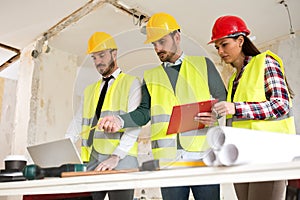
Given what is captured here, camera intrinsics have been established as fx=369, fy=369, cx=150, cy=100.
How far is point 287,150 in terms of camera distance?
89 centimetres

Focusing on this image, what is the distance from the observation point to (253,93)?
1257 millimetres

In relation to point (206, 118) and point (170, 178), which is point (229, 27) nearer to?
point (206, 118)

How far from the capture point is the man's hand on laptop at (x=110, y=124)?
4.09 feet

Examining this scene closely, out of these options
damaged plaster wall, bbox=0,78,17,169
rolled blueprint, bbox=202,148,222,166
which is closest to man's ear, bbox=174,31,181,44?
rolled blueprint, bbox=202,148,222,166

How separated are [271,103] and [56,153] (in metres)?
0.79

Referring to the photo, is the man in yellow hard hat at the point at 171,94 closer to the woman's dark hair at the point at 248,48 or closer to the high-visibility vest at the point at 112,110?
the high-visibility vest at the point at 112,110

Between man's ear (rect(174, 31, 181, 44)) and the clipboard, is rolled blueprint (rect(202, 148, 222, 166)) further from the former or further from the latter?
man's ear (rect(174, 31, 181, 44))

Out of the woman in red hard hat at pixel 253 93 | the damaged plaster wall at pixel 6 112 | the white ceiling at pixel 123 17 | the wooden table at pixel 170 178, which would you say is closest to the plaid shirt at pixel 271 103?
the woman in red hard hat at pixel 253 93

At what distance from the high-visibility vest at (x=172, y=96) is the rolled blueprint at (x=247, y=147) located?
28cm

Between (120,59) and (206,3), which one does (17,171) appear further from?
(206,3)

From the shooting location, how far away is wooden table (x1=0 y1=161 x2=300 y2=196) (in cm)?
74

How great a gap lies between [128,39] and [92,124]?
38 cm

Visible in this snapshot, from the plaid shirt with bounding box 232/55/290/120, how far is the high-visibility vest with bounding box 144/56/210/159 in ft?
0.50

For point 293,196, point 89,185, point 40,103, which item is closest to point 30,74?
point 40,103
